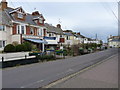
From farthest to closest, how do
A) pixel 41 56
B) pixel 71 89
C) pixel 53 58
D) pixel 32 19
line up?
pixel 32 19 < pixel 53 58 < pixel 41 56 < pixel 71 89

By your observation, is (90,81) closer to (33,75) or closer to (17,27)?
(33,75)

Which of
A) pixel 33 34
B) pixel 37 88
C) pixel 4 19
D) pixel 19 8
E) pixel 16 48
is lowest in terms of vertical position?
pixel 37 88

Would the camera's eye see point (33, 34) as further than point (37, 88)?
Yes

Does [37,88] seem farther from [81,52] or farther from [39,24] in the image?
[39,24]

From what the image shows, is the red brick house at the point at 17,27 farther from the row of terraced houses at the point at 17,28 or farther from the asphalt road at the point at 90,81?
the asphalt road at the point at 90,81

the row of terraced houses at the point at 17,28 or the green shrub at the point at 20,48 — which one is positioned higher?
the row of terraced houses at the point at 17,28

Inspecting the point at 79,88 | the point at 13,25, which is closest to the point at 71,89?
the point at 79,88

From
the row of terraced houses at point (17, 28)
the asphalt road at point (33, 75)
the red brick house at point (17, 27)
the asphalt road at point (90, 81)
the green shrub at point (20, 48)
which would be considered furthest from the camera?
the red brick house at point (17, 27)

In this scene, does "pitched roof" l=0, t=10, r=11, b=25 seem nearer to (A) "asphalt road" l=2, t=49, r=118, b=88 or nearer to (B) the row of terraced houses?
(B) the row of terraced houses

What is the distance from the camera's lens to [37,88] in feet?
20.9

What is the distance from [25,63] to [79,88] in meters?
9.95

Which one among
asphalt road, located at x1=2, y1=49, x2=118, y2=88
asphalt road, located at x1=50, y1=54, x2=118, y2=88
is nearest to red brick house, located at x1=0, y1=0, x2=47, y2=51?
asphalt road, located at x1=2, y1=49, x2=118, y2=88

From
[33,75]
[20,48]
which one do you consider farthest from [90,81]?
[20,48]

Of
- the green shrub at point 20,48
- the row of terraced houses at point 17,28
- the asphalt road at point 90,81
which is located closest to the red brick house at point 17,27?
the row of terraced houses at point 17,28
